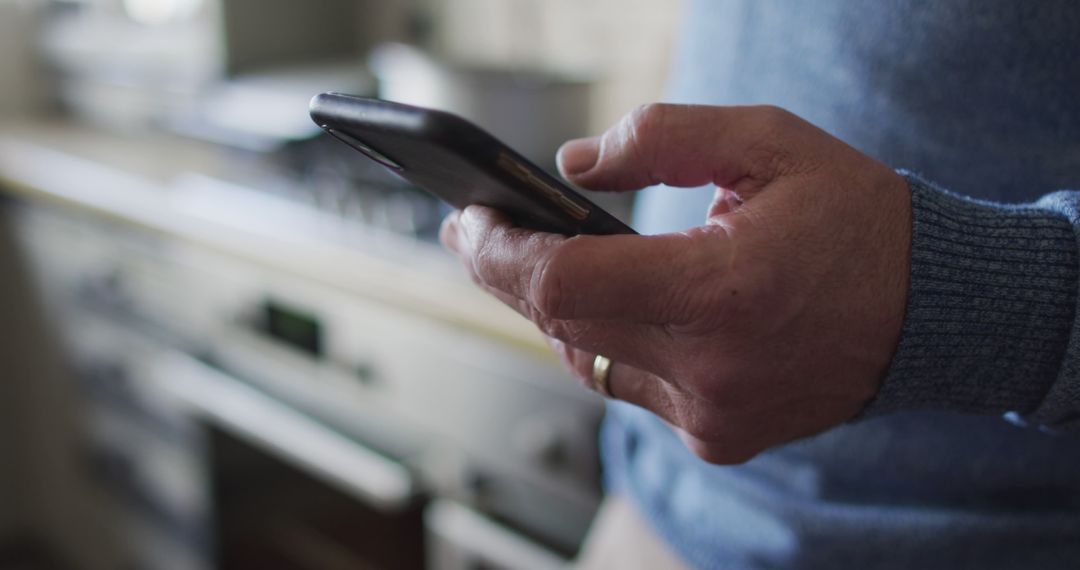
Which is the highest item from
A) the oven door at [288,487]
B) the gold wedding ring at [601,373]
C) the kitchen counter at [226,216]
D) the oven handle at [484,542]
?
the gold wedding ring at [601,373]

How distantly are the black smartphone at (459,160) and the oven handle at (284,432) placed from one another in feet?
2.04

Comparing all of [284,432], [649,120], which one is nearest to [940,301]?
[649,120]

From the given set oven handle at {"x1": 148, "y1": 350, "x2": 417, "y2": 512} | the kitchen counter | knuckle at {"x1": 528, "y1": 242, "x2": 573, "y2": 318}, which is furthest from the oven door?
knuckle at {"x1": 528, "y1": 242, "x2": 573, "y2": 318}

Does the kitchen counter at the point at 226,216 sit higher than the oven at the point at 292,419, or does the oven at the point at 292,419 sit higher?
the kitchen counter at the point at 226,216

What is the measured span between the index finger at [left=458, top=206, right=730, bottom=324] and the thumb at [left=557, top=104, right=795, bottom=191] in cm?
3

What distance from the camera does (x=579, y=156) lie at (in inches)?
14.3

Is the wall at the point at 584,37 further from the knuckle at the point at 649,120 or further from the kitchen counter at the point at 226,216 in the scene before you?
the knuckle at the point at 649,120

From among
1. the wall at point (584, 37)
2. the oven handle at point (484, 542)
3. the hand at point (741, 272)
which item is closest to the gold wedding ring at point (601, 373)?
the hand at point (741, 272)

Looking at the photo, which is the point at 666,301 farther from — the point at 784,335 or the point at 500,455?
the point at 500,455

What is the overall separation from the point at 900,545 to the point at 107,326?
1.18 m

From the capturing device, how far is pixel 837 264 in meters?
0.31

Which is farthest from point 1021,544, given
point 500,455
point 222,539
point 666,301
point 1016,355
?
point 222,539

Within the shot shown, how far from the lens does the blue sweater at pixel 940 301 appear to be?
0.32 metres

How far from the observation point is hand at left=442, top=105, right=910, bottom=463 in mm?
296
